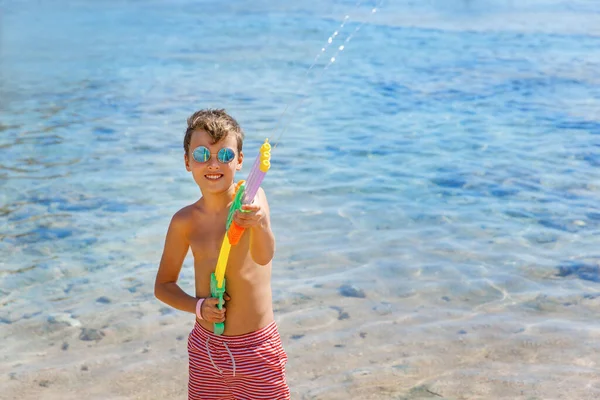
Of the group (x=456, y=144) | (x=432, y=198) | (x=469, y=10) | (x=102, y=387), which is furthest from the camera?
(x=469, y=10)

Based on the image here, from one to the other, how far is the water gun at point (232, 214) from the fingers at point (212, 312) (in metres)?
0.02

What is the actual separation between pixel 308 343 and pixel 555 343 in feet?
4.21

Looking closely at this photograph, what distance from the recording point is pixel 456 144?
28.1 feet

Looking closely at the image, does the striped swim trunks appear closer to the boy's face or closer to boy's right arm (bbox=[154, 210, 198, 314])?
boy's right arm (bbox=[154, 210, 198, 314])

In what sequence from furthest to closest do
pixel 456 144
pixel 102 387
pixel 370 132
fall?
1. pixel 370 132
2. pixel 456 144
3. pixel 102 387

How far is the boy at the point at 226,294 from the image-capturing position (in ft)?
9.12

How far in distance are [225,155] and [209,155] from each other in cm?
5

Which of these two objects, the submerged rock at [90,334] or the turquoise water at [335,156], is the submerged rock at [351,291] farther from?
the submerged rock at [90,334]

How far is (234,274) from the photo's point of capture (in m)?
2.85

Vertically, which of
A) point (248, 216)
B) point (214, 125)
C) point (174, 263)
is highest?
point (214, 125)

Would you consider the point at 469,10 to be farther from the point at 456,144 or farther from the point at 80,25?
the point at 456,144

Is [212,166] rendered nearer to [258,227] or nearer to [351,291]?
[258,227]

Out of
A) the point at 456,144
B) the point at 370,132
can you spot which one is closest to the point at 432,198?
the point at 456,144

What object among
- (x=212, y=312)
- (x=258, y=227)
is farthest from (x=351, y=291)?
(x=258, y=227)
